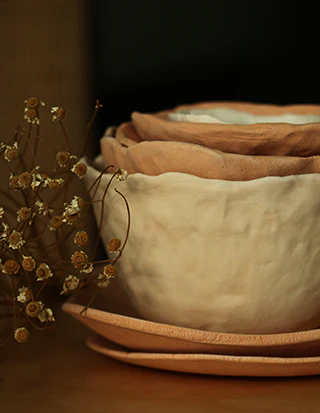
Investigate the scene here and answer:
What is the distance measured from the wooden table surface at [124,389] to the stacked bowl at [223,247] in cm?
1

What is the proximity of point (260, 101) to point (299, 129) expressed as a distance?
2.17 feet

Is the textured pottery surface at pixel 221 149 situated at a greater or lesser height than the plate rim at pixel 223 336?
greater

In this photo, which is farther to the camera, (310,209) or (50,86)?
(50,86)

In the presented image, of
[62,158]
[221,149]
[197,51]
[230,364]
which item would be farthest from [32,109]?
[197,51]

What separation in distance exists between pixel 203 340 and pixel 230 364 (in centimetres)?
3

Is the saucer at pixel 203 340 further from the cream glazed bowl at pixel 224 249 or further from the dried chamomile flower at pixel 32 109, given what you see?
the dried chamomile flower at pixel 32 109

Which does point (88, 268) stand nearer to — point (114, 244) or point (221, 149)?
point (114, 244)

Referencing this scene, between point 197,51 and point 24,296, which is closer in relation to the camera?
point 24,296

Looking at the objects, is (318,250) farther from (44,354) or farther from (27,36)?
(27,36)

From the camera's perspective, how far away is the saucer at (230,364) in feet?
1.82

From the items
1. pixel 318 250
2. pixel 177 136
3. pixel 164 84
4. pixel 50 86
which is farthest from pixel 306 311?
pixel 164 84

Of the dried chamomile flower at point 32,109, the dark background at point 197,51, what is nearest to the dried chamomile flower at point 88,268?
the dried chamomile flower at point 32,109

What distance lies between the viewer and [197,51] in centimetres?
116

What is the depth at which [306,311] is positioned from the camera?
0.58 meters
